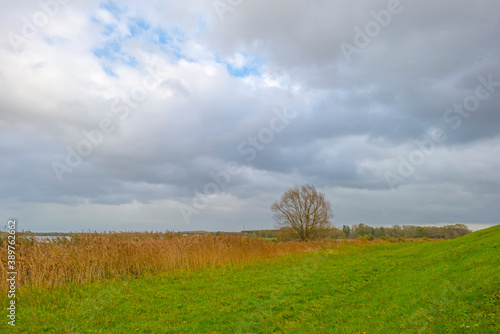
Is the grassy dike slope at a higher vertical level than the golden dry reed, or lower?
lower

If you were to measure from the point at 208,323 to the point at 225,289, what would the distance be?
3658 mm

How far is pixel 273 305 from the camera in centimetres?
927

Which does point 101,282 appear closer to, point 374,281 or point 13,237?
point 13,237

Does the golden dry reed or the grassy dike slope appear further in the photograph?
the golden dry reed

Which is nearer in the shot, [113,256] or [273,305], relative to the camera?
[273,305]

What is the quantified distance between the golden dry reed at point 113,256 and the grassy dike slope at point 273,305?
88cm

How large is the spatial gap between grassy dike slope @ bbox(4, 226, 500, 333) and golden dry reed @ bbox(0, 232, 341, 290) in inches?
34.7

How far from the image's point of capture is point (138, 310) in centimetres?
892

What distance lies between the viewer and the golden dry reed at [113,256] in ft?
35.9

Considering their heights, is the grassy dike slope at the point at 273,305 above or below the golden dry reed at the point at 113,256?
below

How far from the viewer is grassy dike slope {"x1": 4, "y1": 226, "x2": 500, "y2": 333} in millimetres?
6930

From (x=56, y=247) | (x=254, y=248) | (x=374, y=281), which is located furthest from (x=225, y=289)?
(x=254, y=248)

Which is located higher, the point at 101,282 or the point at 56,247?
the point at 56,247

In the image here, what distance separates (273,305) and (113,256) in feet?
26.1
